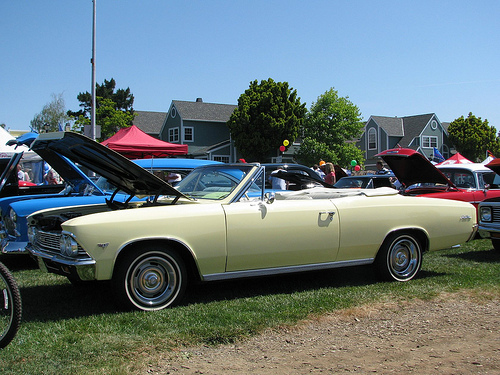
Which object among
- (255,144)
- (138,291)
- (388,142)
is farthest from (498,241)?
(388,142)

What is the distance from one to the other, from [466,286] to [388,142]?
46.5 metres

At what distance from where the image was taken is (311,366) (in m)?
3.39

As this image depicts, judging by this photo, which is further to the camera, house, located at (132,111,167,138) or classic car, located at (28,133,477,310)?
house, located at (132,111,167,138)

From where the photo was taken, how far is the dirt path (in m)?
3.35

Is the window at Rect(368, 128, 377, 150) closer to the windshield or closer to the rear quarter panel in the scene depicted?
the rear quarter panel

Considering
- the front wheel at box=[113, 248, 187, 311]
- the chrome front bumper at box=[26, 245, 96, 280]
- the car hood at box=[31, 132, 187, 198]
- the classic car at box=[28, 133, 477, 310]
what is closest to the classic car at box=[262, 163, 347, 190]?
the classic car at box=[28, 133, 477, 310]

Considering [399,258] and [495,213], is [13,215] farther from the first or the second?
[495,213]

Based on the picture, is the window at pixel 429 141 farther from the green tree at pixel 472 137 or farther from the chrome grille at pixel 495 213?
the chrome grille at pixel 495 213

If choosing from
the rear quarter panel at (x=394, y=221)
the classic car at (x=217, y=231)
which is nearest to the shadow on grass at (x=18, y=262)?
the classic car at (x=217, y=231)

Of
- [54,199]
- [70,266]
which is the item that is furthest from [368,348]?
[54,199]

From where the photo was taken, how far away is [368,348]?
3.75m

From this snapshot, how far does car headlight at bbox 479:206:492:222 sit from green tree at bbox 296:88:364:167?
33.8 m

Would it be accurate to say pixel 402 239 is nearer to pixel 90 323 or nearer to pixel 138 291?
pixel 138 291

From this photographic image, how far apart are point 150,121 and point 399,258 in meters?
45.4
